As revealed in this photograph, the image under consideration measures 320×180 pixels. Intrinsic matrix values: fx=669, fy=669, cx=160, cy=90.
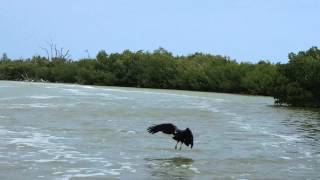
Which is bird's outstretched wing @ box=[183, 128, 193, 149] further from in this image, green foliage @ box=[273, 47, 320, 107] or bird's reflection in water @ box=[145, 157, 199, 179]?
green foliage @ box=[273, 47, 320, 107]

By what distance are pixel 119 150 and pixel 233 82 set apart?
165ft

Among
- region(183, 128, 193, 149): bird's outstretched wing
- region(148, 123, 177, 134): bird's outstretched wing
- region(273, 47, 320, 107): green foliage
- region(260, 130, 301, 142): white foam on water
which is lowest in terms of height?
region(260, 130, 301, 142): white foam on water

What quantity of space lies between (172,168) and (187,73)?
58.7 metres

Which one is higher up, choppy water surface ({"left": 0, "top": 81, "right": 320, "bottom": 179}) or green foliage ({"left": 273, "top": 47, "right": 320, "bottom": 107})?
green foliage ({"left": 273, "top": 47, "right": 320, "bottom": 107})

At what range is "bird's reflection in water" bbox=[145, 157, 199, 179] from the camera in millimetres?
12039

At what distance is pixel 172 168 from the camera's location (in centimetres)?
1288

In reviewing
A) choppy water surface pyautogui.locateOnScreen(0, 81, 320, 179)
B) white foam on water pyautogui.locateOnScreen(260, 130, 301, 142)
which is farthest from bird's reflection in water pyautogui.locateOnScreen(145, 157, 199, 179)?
white foam on water pyautogui.locateOnScreen(260, 130, 301, 142)

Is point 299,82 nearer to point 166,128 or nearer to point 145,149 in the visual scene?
point 145,149

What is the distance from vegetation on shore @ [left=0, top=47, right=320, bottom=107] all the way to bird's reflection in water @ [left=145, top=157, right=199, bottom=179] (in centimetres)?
2574

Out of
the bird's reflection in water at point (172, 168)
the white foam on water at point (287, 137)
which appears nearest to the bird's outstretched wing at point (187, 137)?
the bird's reflection in water at point (172, 168)

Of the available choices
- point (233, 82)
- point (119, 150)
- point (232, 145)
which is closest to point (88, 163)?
point (119, 150)

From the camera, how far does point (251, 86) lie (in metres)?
59.4

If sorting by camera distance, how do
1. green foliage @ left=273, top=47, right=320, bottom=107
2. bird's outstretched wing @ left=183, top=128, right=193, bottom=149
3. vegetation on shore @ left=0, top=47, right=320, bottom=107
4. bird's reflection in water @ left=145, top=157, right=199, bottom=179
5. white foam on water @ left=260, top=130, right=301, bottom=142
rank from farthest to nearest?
vegetation on shore @ left=0, top=47, right=320, bottom=107 → green foliage @ left=273, top=47, right=320, bottom=107 → white foam on water @ left=260, top=130, right=301, bottom=142 → bird's outstretched wing @ left=183, top=128, right=193, bottom=149 → bird's reflection in water @ left=145, top=157, right=199, bottom=179

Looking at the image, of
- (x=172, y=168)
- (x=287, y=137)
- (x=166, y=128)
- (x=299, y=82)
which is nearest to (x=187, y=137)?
(x=166, y=128)
